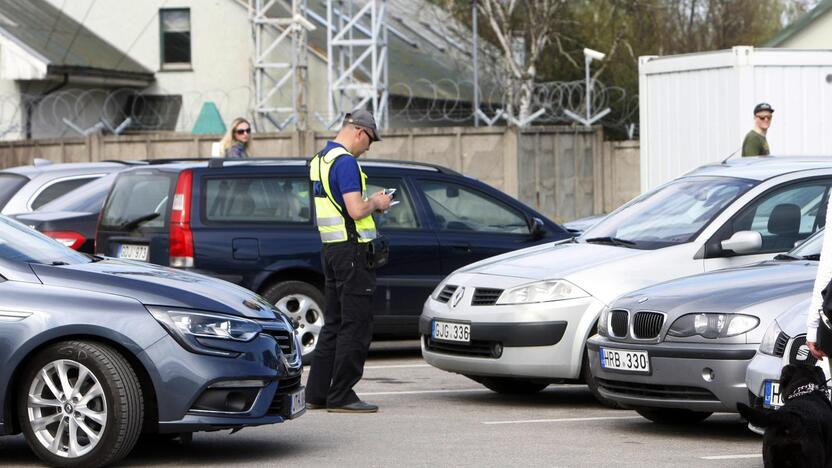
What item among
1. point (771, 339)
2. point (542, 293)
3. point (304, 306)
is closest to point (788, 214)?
point (542, 293)

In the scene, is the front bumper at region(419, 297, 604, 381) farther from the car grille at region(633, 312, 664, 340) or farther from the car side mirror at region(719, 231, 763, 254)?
the car grille at region(633, 312, 664, 340)

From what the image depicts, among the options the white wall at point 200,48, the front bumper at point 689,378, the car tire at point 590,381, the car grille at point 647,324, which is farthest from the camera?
the white wall at point 200,48

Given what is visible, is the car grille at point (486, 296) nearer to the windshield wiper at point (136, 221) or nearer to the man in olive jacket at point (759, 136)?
the windshield wiper at point (136, 221)

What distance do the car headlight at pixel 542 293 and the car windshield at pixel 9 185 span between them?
22.8 ft

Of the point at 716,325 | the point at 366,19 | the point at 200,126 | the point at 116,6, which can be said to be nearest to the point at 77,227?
the point at 716,325

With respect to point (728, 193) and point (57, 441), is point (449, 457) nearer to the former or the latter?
point (57, 441)

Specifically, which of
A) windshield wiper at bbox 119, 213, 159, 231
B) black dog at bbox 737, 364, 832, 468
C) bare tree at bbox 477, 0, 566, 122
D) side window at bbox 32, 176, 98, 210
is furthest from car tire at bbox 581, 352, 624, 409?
bare tree at bbox 477, 0, 566, 122

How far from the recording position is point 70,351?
25.5 ft

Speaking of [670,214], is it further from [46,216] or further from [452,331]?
[46,216]

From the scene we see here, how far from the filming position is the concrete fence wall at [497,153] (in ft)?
84.7

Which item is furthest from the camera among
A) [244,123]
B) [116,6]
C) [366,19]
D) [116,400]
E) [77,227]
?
[366,19]

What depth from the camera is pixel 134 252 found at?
12.9 meters

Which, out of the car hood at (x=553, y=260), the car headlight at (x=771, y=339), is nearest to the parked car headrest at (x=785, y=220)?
the car hood at (x=553, y=260)

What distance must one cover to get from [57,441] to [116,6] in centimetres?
3372
